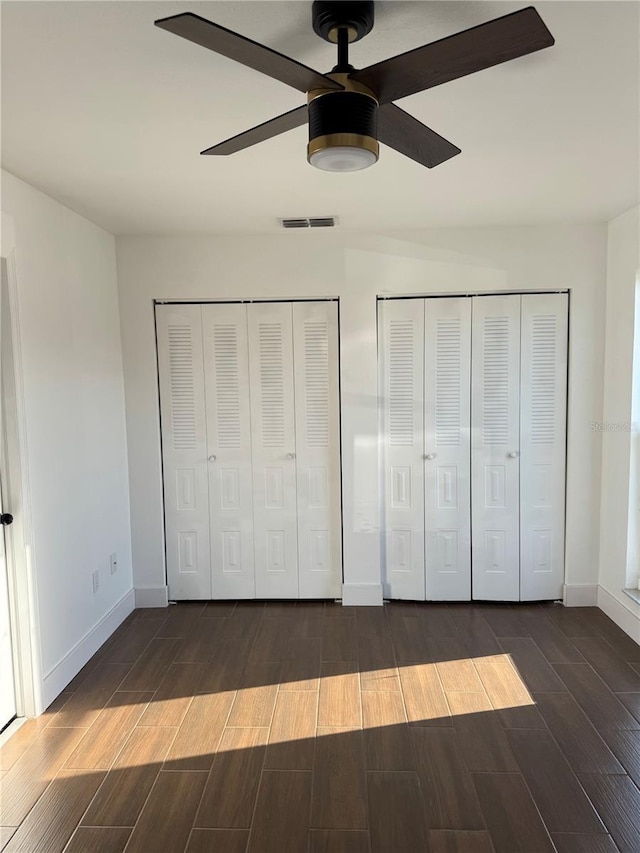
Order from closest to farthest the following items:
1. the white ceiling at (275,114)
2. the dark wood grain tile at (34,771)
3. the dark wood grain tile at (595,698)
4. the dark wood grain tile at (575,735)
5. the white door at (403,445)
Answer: the white ceiling at (275,114) < the dark wood grain tile at (34,771) < the dark wood grain tile at (575,735) < the dark wood grain tile at (595,698) < the white door at (403,445)

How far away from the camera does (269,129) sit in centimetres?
160

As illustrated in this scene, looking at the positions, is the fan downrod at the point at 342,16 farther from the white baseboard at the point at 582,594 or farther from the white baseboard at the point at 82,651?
the white baseboard at the point at 582,594

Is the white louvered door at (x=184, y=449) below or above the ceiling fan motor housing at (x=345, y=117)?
below

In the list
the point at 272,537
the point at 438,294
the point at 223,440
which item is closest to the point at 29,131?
the point at 223,440

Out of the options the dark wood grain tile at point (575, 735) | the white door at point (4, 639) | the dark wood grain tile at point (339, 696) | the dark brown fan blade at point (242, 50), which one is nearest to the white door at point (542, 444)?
the dark wood grain tile at point (575, 735)

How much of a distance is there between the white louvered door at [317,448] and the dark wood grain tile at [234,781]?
59.1 inches

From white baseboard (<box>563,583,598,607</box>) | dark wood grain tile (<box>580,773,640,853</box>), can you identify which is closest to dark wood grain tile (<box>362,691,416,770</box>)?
dark wood grain tile (<box>580,773,640,853</box>)

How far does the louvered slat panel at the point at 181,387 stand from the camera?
156 inches

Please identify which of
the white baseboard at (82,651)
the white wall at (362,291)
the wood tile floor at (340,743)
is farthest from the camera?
the white wall at (362,291)

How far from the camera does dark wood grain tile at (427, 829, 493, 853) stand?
194 centimetres

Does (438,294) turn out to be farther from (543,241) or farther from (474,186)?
(474,186)

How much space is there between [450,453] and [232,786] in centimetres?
243

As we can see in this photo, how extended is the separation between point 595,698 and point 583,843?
0.98m

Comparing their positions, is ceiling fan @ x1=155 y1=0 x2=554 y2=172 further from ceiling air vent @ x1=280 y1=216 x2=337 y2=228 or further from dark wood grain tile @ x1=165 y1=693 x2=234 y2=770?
dark wood grain tile @ x1=165 y1=693 x2=234 y2=770
